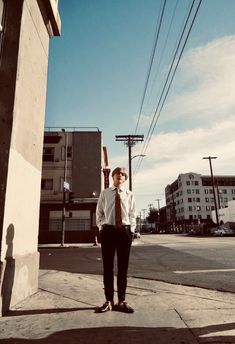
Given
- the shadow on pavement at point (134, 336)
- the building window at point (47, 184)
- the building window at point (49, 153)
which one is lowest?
the shadow on pavement at point (134, 336)

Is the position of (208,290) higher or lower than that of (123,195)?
lower

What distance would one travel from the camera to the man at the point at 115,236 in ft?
10.7

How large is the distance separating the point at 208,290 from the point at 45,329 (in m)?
2.91

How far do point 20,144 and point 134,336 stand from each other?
8.54 ft

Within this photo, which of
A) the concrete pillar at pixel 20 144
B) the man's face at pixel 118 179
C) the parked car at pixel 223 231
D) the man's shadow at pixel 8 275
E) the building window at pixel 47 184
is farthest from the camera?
the parked car at pixel 223 231

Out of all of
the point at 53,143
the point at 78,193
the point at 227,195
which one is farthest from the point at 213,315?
the point at 227,195

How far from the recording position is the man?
3.26 meters

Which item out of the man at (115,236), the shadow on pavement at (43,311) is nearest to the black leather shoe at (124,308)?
the man at (115,236)

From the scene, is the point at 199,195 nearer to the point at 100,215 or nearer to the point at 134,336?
the point at 100,215

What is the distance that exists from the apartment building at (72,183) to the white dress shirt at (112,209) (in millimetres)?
22109

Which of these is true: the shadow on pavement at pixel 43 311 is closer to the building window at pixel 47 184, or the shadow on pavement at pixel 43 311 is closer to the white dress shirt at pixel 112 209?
the white dress shirt at pixel 112 209

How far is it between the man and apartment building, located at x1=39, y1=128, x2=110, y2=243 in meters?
22.2

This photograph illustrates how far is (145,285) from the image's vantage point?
4.80 meters

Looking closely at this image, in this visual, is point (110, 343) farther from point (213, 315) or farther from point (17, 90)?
point (17, 90)
